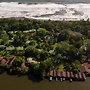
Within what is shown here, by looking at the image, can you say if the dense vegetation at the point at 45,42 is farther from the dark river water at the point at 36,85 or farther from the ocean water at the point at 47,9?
the ocean water at the point at 47,9

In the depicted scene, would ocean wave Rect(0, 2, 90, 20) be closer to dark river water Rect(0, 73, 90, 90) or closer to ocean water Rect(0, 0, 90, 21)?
ocean water Rect(0, 0, 90, 21)

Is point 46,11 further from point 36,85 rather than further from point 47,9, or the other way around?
point 36,85

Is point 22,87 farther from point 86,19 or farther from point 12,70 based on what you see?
point 86,19

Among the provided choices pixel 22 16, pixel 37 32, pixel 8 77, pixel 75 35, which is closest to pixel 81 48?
pixel 75 35

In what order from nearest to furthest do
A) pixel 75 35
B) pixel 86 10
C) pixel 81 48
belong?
pixel 81 48 < pixel 75 35 < pixel 86 10

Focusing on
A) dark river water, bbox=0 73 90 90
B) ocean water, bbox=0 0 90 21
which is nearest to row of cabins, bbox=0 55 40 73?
dark river water, bbox=0 73 90 90
